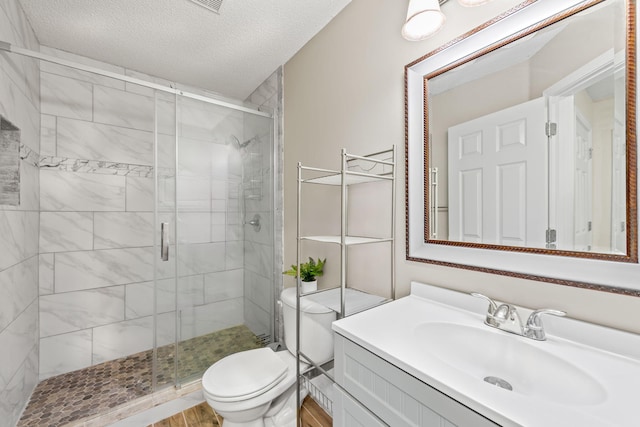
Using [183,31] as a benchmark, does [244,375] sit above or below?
below

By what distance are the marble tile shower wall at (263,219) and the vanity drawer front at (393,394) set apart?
1.34m

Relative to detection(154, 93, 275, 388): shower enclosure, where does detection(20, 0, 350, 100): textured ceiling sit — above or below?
above

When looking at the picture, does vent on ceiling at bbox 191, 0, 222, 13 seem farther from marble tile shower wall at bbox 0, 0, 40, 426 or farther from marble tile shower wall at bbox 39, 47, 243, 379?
marble tile shower wall at bbox 0, 0, 40, 426

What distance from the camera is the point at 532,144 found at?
852 millimetres

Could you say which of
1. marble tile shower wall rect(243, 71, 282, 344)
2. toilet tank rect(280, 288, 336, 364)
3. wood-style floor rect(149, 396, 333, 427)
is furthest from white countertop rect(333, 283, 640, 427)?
marble tile shower wall rect(243, 71, 282, 344)

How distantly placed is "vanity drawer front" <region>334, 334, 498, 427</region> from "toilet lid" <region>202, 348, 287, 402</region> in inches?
23.4

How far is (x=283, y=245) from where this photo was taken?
212cm

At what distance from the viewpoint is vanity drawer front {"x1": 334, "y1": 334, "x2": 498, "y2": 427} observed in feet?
1.91

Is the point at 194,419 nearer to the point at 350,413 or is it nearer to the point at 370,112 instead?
the point at 350,413

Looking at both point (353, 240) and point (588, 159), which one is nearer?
point (588, 159)

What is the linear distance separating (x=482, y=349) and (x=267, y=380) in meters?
1.01

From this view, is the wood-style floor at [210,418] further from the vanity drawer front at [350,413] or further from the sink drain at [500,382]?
the sink drain at [500,382]

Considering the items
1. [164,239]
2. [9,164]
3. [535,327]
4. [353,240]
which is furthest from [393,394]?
[9,164]

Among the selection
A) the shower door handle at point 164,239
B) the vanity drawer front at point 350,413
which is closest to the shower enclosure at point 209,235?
the shower door handle at point 164,239
